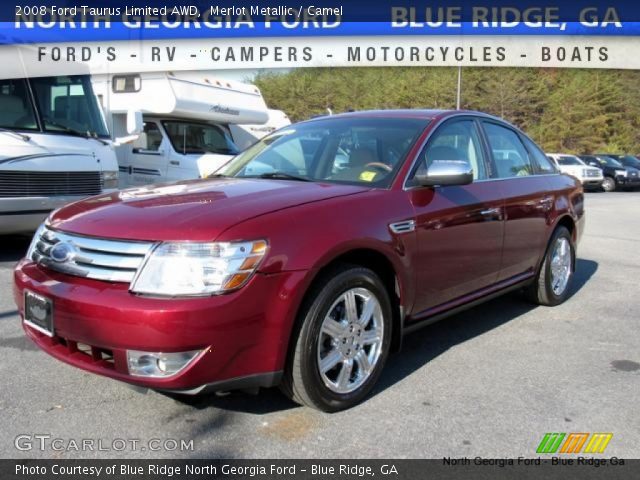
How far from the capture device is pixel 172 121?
36.7 ft

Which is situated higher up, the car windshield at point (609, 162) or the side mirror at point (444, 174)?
the side mirror at point (444, 174)

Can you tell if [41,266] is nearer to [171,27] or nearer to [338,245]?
[338,245]

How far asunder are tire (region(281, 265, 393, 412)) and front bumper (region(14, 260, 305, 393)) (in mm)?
138

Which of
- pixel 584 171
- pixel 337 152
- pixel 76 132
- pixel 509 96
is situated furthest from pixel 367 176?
pixel 509 96

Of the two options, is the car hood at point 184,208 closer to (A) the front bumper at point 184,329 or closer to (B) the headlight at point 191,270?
(B) the headlight at point 191,270

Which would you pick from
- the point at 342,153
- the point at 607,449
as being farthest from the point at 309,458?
the point at 342,153

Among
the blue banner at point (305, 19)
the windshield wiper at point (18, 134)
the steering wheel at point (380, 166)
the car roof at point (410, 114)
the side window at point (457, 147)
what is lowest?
the steering wheel at point (380, 166)

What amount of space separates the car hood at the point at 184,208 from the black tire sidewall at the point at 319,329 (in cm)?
46

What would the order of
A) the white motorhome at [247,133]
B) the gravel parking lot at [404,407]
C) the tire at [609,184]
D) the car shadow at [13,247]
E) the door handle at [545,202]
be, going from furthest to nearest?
the tire at [609,184] < the white motorhome at [247,133] < the car shadow at [13,247] < the door handle at [545,202] < the gravel parking lot at [404,407]

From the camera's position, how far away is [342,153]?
4.01 m

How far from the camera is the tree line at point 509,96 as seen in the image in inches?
1639

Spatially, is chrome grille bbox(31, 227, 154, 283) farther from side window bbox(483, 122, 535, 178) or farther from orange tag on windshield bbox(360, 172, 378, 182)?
side window bbox(483, 122, 535, 178)

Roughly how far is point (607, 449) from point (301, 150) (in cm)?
261

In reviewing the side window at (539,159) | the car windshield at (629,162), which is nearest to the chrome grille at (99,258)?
the side window at (539,159)
